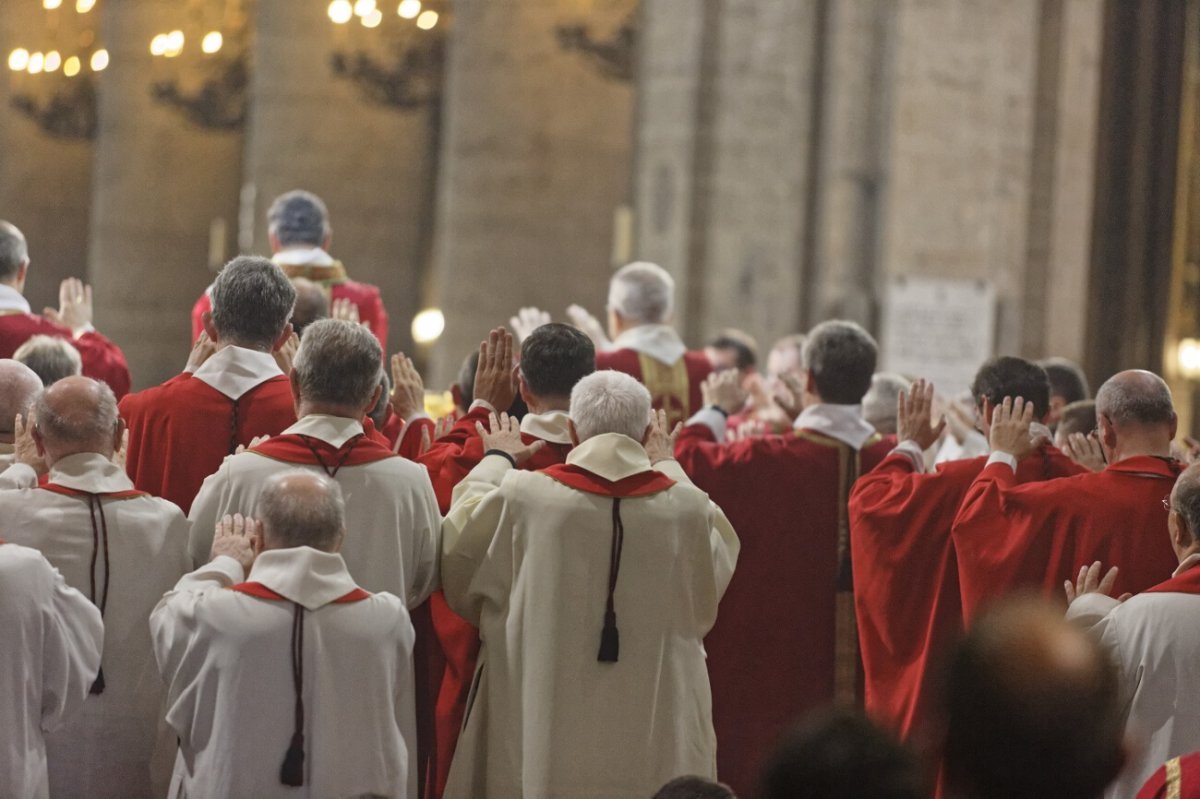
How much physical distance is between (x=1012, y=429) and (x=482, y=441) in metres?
1.61

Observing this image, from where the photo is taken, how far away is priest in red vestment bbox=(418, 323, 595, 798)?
5.33m

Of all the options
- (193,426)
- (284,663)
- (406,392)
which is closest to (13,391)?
(193,426)

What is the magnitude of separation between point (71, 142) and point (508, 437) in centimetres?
1439

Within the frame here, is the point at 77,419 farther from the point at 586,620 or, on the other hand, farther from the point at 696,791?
the point at 696,791

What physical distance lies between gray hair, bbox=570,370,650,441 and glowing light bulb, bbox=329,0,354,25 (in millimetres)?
10000

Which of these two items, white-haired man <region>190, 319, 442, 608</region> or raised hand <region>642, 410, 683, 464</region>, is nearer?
white-haired man <region>190, 319, 442, 608</region>

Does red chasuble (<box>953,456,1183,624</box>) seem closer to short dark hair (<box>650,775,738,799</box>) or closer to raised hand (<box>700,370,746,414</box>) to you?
raised hand (<box>700,370,746,414</box>)

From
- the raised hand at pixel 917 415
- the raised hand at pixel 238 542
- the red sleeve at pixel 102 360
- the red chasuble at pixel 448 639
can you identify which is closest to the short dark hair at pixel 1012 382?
the raised hand at pixel 917 415

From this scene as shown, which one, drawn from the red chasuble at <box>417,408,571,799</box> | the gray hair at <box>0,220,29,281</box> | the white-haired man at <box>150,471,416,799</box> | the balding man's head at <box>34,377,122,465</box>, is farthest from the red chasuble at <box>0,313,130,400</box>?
the white-haired man at <box>150,471,416,799</box>

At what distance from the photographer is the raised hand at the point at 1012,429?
5570 millimetres

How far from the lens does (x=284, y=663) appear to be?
423 cm

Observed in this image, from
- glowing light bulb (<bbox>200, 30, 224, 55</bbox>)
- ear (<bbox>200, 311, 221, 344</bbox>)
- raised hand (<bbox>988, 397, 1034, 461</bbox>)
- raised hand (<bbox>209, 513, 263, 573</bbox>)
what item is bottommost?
raised hand (<bbox>209, 513, 263, 573</bbox>)

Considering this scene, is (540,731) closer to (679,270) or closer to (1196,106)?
(679,270)

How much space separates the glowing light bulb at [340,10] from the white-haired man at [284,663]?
10.7 metres
